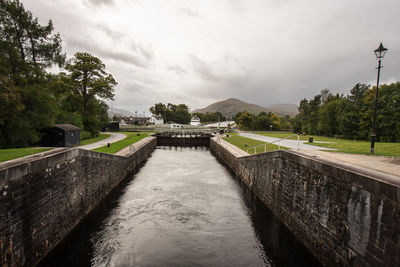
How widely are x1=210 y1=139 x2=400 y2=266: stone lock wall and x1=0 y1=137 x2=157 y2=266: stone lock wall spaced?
8631 millimetres

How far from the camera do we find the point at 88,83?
1085 inches

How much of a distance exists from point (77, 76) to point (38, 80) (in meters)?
12.4

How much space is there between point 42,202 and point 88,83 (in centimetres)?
2603

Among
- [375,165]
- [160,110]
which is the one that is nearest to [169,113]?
[160,110]

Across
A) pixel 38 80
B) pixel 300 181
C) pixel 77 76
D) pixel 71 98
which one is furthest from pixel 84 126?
pixel 300 181

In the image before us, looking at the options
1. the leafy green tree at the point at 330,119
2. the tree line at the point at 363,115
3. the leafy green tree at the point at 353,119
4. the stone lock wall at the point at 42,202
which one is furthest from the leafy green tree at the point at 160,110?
A: the stone lock wall at the point at 42,202

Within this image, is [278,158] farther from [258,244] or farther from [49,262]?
[49,262]

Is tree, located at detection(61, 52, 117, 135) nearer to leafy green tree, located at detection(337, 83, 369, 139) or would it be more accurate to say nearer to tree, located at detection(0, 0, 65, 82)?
tree, located at detection(0, 0, 65, 82)

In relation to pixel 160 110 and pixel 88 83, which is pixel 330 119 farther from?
pixel 160 110

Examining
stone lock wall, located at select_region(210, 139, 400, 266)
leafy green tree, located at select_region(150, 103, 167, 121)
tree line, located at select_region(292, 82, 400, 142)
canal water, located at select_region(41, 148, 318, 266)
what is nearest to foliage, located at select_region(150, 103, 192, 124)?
leafy green tree, located at select_region(150, 103, 167, 121)

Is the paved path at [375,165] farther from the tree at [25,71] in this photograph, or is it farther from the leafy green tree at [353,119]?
the leafy green tree at [353,119]

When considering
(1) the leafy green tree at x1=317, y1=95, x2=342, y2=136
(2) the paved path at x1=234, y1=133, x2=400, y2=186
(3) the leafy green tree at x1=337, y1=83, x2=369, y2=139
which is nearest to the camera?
(2) the paved path at x1=234, y1=133, x2=400, y2=186

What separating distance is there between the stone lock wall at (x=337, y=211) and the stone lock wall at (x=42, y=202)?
340 inches

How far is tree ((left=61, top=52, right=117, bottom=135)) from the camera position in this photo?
2689 cm
